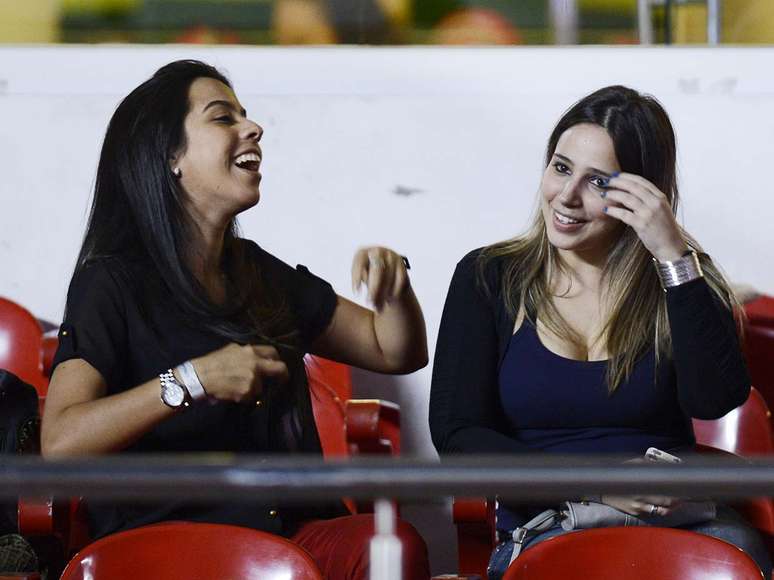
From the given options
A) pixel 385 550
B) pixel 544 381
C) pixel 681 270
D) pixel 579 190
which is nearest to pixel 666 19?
A: pixel 579 190

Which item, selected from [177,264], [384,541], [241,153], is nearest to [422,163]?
[241,153]

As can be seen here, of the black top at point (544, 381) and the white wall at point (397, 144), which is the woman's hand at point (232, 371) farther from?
the white wall at point (397, 144)

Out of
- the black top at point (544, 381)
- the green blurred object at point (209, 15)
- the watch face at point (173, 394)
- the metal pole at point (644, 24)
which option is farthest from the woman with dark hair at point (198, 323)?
the metal pole at point (644, 24)

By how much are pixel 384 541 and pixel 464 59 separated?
5.19ft

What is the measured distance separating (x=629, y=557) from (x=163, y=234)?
0.74 metres

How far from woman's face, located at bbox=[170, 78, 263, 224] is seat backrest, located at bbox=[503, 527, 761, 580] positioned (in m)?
0.69

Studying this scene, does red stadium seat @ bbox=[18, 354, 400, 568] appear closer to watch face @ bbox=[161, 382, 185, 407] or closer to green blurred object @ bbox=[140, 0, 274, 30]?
watch face @ bbox=[161, 382, 185, 407]

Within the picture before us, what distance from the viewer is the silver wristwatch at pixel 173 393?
58.6 inches

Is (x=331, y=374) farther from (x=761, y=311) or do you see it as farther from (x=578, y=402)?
(x=761, y=311)

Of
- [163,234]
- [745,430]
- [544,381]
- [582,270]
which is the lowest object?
[745,430]

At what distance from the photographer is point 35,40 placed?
2352mm

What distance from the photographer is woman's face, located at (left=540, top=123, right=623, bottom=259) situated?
1.70m

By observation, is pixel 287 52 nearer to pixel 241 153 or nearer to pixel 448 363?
pixel 241 153

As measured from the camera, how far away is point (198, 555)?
1.31m
